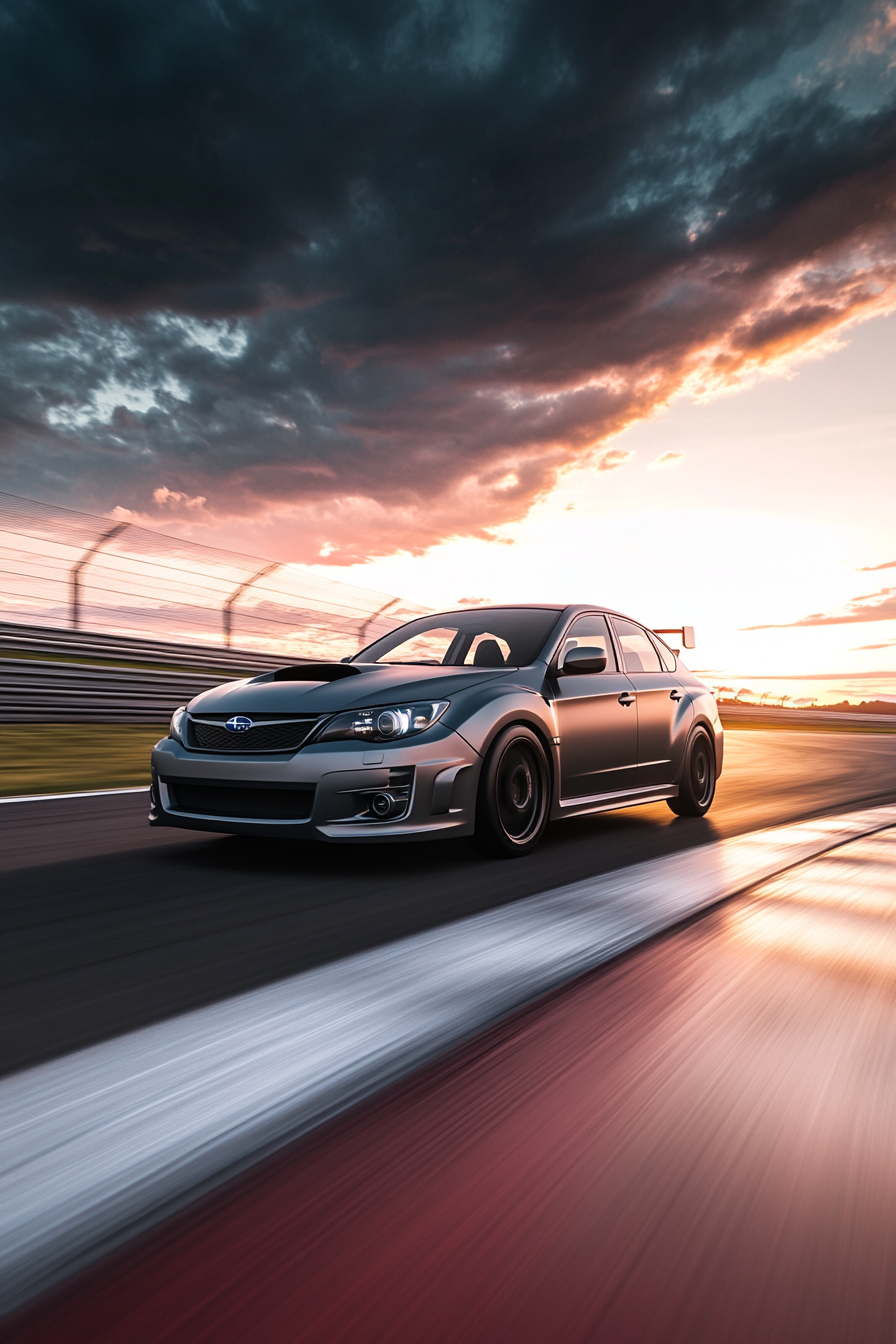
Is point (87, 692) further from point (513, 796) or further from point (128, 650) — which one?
point (513, 796)

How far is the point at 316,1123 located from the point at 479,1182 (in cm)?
42

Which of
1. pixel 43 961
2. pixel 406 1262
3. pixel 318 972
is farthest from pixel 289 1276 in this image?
pixel 43 961

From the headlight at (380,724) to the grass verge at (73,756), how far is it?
3885mm

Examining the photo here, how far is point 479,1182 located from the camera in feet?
6.51

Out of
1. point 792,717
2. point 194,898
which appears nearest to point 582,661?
point 194,898

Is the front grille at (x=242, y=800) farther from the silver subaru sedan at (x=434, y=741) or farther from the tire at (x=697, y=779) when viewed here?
the tire at (x=697, y=779)

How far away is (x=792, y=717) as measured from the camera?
3331cm

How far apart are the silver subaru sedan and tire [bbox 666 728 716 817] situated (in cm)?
43

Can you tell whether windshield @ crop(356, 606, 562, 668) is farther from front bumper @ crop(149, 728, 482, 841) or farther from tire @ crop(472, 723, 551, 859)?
front bumper @ crop(149, 728, 482, 841)

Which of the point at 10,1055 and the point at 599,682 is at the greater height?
the point at 599,682

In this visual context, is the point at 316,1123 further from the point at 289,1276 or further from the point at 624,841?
the point at 624,841

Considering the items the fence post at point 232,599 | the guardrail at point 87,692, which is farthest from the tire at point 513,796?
the fence post at point 232,599

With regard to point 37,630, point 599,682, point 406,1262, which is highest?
point 37,630

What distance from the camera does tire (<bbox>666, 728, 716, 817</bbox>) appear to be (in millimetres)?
7684
